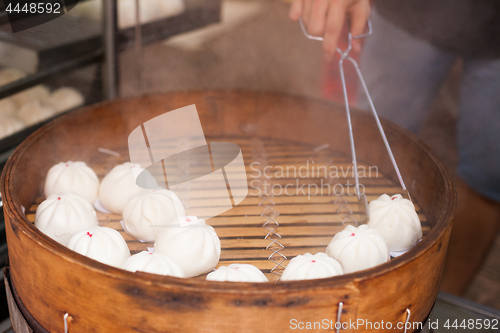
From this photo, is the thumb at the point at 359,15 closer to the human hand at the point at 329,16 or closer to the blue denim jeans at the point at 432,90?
the human hand at the point at 329,16

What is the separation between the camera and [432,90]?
2.55m

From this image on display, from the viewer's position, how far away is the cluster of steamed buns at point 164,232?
1134 millimetres

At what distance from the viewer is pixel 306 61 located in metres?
3.57

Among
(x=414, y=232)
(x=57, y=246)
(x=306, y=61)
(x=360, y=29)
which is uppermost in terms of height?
(x=360, y=29)

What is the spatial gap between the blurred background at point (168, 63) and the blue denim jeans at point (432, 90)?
0.85 feet

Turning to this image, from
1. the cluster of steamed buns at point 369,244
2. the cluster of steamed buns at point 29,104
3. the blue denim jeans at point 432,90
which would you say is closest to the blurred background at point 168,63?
the cluster of steamed buns at point 29,104

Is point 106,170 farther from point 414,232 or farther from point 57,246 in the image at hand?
point 414,232

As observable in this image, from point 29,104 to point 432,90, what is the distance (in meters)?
2.09

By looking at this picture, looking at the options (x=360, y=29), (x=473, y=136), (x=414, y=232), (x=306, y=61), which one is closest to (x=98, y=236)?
(x=414, y=232)

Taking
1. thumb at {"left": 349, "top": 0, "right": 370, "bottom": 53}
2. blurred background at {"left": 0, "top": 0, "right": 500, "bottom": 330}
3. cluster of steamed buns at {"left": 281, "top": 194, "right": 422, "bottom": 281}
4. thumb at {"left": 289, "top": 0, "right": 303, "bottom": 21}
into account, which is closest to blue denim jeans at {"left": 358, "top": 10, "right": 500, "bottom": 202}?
blurred background at {"left": 0, "top": 0, "right": 500, "bottom": 330}

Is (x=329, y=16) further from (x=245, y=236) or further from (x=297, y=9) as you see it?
(x=245, y=236)

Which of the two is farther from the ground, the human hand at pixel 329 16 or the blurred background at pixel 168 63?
the human hand at pixel 329 16

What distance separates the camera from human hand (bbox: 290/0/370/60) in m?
1.65

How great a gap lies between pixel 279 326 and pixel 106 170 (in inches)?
41.1
